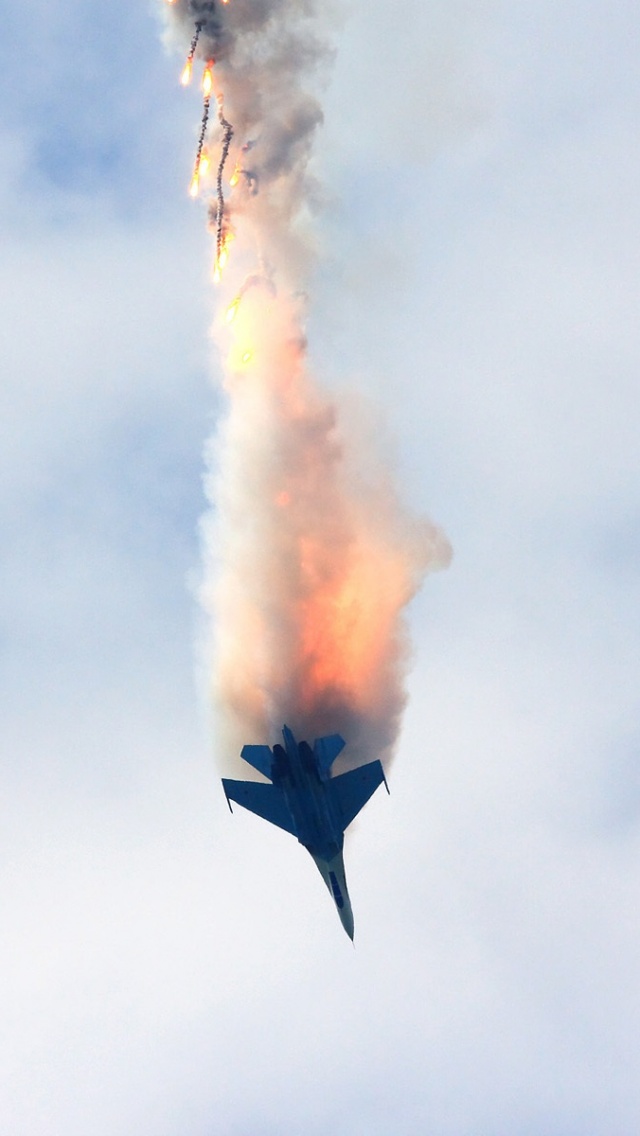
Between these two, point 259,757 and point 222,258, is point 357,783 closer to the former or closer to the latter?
point 259,757

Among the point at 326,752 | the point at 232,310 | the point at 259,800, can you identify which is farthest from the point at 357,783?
the point at 232,310

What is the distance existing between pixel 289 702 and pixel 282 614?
4484mm

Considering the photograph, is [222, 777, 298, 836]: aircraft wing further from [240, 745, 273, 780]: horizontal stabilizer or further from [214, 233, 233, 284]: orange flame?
[214, 233, 233, 284]: orange flame

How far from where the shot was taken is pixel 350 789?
6775 cm

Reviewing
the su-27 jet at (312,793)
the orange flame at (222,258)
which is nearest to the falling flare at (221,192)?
the orange flame at (222,258)

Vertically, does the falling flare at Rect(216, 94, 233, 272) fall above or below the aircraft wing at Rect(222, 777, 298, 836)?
above

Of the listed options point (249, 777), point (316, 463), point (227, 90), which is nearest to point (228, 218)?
point (227, 90)

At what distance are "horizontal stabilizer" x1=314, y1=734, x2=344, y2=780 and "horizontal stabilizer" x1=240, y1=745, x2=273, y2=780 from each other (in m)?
2.38

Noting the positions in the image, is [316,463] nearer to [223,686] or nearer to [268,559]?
[268,559]

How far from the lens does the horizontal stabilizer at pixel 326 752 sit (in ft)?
219

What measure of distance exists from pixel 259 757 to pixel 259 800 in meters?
2.53

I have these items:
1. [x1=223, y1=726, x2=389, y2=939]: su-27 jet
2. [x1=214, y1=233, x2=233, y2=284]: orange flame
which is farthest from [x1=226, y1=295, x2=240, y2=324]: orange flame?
[x1=223, y1=726, x2=389, y2=939]: su-27 jet

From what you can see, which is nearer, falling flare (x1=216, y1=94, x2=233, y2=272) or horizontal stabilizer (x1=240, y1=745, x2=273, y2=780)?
falling flare (x1=216, y1=94, x2=233, y2=272)

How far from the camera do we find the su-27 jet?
219ft
